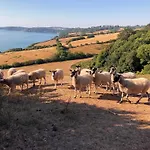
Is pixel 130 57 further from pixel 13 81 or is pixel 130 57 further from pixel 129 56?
pixel 13 81

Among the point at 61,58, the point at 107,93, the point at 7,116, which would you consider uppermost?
the point at 7,116

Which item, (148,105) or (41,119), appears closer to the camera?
(41,119)

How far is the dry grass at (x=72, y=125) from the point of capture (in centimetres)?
1027

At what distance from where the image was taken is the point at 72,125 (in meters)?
12.1

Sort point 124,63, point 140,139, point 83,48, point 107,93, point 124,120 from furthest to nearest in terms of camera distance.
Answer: point 83,48, point 124,63, point 107,93, point 124,120, point 140,139

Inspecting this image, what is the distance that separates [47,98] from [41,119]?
4.93 m

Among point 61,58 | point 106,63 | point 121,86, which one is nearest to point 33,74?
point 121,86

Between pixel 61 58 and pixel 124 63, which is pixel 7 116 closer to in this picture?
pixel 124 63

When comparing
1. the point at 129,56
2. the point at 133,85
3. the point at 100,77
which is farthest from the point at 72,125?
the point at 129,56

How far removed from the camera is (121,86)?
17.2m

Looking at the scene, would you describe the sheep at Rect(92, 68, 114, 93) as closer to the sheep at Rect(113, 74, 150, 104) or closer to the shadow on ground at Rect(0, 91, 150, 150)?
the sheep at Rect(113, 74, 150, 104)

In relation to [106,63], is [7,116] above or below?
above

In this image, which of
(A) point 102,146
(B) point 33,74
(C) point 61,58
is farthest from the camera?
(C) point 61,58

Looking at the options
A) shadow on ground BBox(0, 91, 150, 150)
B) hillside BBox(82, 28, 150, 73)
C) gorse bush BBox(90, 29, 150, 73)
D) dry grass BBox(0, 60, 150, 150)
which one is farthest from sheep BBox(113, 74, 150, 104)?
gorse bush BBox(90, 29, 150, 73)
